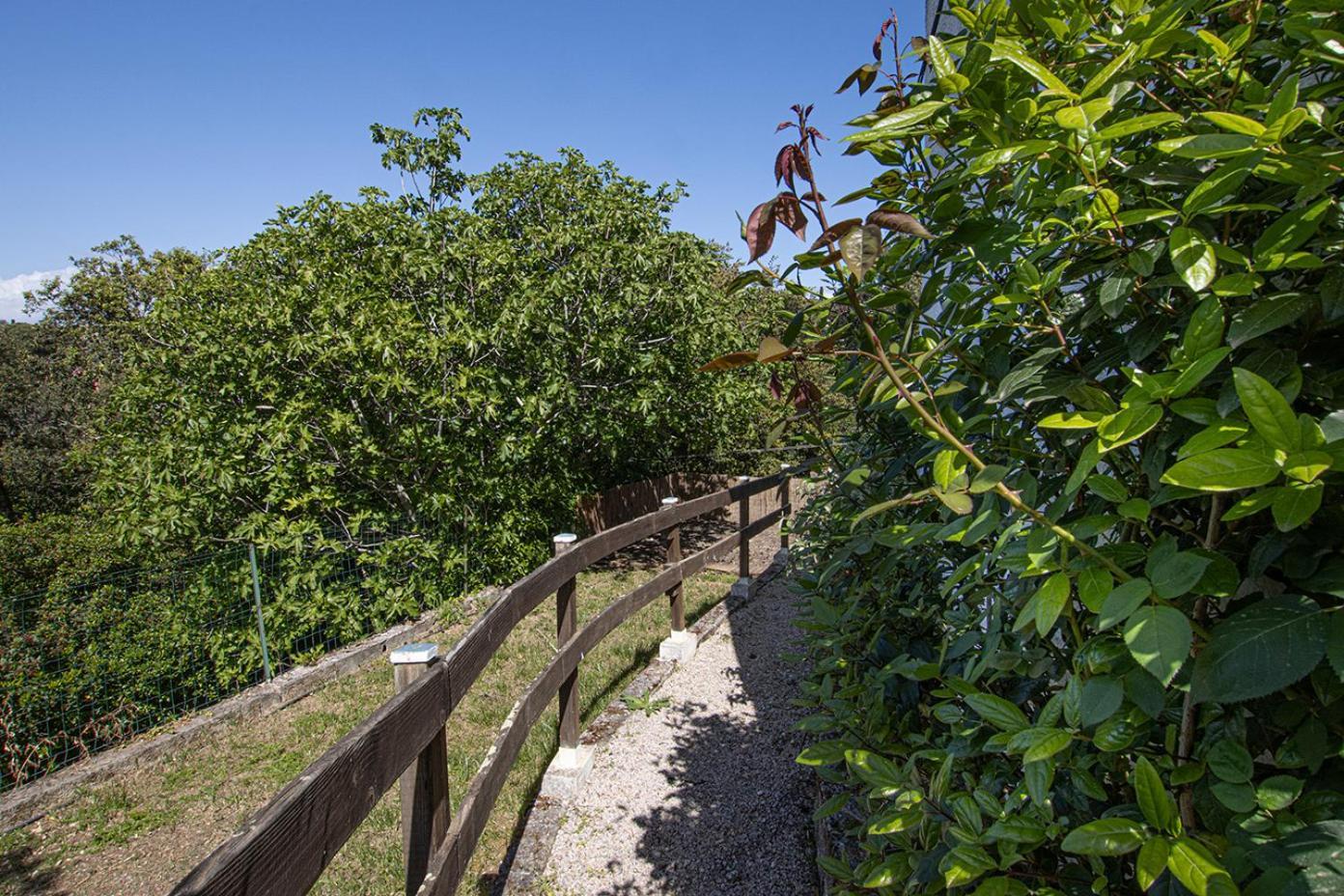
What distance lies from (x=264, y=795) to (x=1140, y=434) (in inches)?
212

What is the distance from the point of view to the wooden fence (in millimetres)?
1037

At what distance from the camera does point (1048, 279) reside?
89cm

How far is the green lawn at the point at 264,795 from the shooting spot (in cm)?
357

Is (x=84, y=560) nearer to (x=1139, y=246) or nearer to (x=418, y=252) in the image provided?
(x=418, y=252)

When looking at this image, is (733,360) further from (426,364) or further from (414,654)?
(426,364)

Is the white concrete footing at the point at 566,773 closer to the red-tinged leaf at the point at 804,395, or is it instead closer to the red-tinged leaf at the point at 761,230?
the red-tinged leaf at the point at 804,395

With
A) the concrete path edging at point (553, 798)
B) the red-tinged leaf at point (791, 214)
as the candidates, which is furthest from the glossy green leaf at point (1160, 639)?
the concrete path edging at point (553, 798)

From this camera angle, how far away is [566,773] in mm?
3660

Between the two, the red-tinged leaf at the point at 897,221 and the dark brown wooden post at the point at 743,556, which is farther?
the dark brown wooden post at the point at 743,556

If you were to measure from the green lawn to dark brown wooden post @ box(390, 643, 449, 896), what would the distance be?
1254 mm

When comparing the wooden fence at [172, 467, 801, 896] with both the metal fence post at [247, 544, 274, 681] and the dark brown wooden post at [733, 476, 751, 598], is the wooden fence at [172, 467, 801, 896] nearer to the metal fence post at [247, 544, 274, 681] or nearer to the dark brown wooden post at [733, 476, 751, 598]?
the dark brown wooden post at [733, 476, 751, 598]

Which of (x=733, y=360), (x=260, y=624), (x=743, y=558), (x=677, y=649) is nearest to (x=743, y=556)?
(x=743, y=558)

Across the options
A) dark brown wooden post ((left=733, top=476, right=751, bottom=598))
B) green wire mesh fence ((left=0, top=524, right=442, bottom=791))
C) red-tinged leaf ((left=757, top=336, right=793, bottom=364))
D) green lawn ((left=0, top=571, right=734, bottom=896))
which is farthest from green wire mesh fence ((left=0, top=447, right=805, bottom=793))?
red-tinged leaf ((left=757, top=336, right=793, bottom=364))

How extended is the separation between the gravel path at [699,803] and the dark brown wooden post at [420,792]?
3.95 ft
